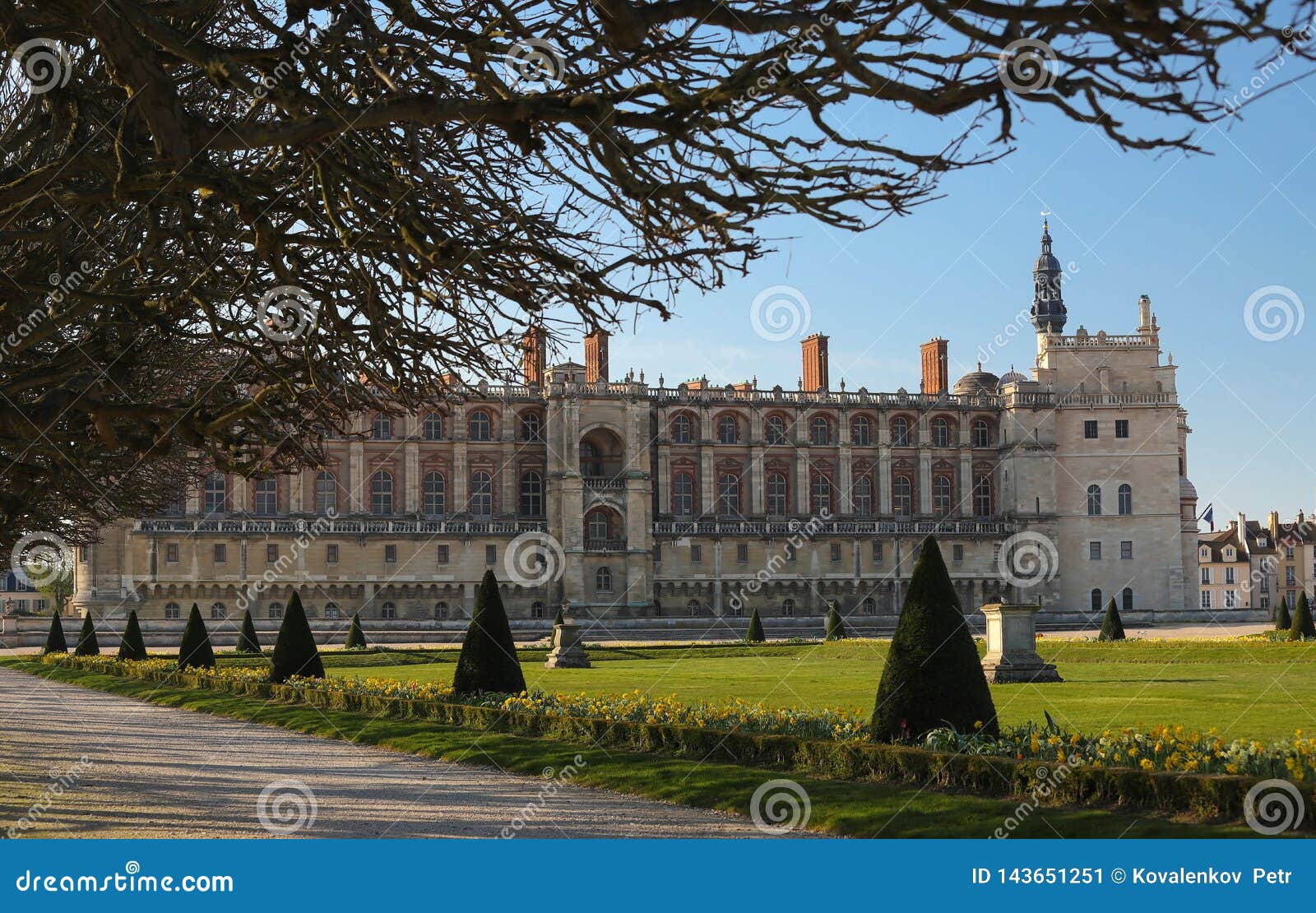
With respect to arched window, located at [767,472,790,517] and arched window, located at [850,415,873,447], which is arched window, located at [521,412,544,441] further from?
arched window, located at [850,415,873,447]

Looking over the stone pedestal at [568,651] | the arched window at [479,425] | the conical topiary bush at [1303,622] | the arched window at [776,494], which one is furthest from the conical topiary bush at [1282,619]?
the arched window at [479,425]

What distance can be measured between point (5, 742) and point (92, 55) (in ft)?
29.4

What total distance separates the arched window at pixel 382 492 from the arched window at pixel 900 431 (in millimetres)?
22580

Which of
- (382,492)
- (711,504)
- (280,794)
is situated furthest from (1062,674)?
(382,492)

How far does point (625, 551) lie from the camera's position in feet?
188

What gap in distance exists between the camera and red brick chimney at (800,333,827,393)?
63.3 meters

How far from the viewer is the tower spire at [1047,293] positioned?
225 feet

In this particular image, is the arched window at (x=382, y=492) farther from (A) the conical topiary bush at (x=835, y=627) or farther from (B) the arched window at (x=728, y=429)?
(A) the conical topiary bush at (x=835, y=627)

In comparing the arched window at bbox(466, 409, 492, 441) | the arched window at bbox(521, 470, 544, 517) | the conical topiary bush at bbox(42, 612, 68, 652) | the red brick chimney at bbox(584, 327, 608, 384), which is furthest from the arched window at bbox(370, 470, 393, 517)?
the conical topiary bush at bbox(42, 612, 68, 652)

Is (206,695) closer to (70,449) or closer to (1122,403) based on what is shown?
(70,449)

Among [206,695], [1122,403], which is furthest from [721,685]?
[1122,403]

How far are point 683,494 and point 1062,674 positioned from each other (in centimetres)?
3936

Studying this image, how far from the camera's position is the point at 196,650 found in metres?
25.6

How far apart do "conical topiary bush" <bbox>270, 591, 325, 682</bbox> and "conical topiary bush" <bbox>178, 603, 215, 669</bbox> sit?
4.92 meters
